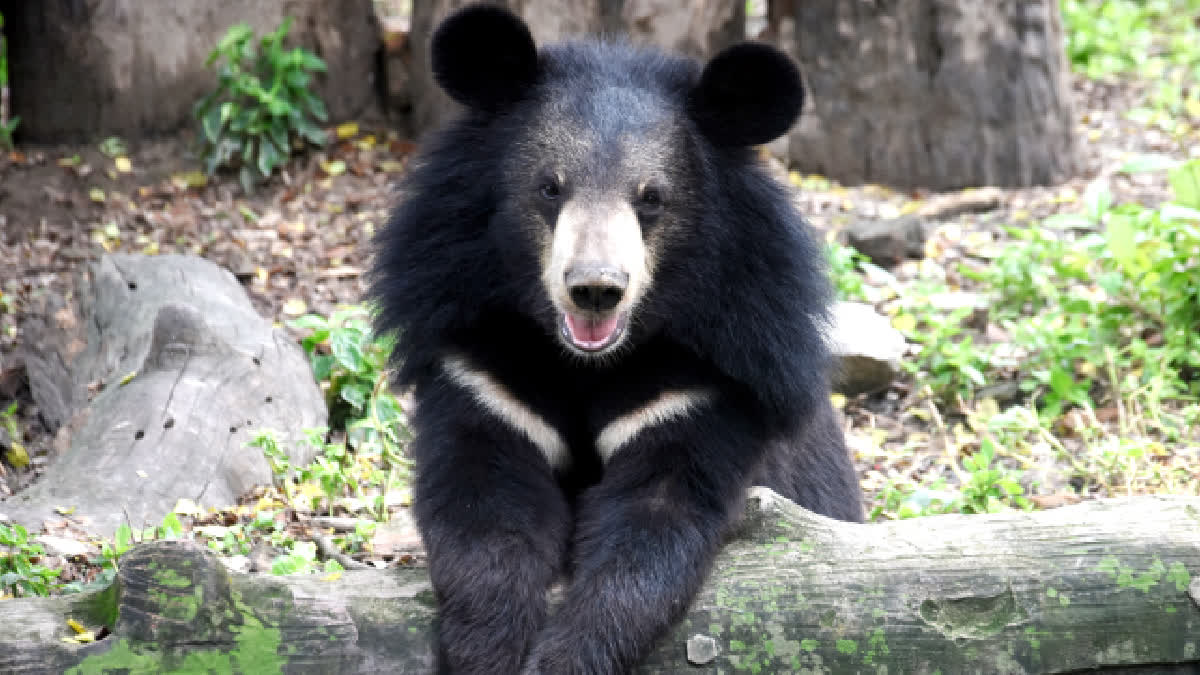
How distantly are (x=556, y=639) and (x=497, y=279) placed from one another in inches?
34.9

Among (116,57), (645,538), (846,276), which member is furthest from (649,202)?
(116,57)

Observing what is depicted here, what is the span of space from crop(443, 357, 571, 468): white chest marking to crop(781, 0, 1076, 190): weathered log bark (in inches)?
191

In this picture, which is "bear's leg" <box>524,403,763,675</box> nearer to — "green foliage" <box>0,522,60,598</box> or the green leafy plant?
"green foliage" <box>0,522,60,598</box>

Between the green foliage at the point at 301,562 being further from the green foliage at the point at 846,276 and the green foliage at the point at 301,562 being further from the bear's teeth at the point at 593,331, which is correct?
the green foliage at the point at 846,276

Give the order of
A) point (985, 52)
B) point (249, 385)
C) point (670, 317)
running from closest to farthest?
point (670, 317) → point (249, 385) → point (985, 52)

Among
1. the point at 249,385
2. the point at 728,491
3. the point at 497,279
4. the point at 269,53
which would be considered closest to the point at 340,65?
the point at 269,53

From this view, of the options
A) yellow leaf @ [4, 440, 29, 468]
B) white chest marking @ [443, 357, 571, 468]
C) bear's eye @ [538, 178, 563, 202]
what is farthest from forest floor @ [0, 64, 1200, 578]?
bear's eye @ [538, 178, 563, 202]

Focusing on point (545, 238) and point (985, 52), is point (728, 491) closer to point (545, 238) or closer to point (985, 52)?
point (545, 238)

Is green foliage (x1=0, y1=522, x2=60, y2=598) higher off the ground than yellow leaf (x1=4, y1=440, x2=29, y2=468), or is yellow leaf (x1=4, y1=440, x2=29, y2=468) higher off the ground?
green foliage (x1=0, y1=522, x2=60, y2=598)

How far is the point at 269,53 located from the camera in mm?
7141

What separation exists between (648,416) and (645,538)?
368mm

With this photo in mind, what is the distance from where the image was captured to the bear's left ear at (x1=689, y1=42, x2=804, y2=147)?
10.8ft

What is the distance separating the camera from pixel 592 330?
3.12 meters

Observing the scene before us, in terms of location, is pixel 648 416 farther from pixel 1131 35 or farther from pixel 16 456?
pixel 1131 35
